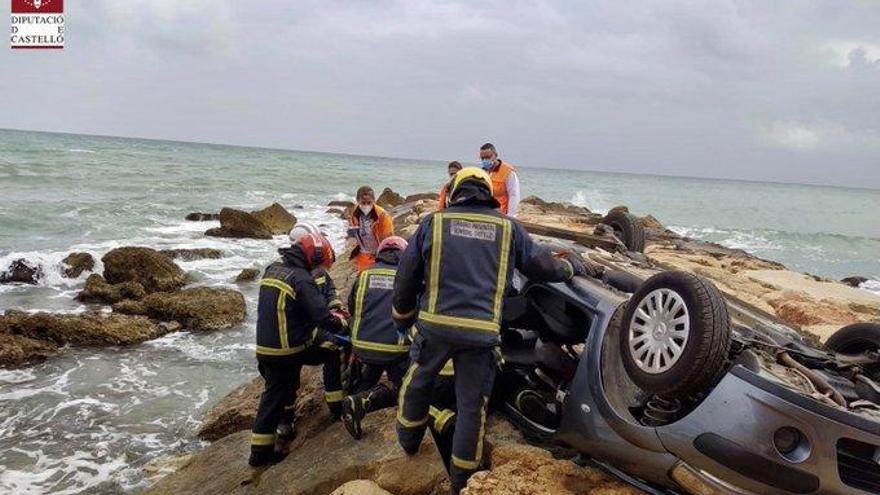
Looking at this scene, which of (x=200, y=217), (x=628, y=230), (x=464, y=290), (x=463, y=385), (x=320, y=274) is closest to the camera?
(x=464, y=290)

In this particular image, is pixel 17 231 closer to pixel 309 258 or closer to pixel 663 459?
pixel 309 258

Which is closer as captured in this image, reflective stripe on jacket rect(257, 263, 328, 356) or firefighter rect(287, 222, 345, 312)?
reflective stripe on jacket rect(257, 263, 328, 356)

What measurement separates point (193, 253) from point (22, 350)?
24.0 ft

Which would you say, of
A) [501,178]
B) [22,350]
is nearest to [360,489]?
[501,178]

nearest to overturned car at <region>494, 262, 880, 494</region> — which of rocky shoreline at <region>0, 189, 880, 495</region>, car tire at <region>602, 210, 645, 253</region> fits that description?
rocky shoreline at <region>0, 189, 880, 495</region>

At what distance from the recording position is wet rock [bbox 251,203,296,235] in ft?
66.9

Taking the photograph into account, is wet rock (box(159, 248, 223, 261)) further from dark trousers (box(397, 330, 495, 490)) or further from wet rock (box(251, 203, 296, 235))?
dark trousers (box(397, 330, 495, 490))

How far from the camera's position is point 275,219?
2097 cm

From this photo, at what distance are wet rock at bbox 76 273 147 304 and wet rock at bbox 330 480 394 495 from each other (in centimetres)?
844

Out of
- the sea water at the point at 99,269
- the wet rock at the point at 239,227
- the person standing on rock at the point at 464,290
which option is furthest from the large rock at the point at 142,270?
the person standing on rock at the point at 464,290

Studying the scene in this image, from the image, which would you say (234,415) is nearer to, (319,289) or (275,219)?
(319,289)

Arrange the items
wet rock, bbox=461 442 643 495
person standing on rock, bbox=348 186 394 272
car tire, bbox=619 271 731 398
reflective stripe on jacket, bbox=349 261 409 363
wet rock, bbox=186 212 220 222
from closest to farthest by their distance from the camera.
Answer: car tire, bbox=619 271 731 398, wet rock, bbox=461 442 643 495, reflective stripe on jacket, bbox=349 261 409 363, person standing on rock, bbox=348 186 394 272, wet rock, bbox=186 212 220 222

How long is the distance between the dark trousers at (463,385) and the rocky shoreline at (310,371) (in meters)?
0.16

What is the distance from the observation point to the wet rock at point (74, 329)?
28.1 ft
